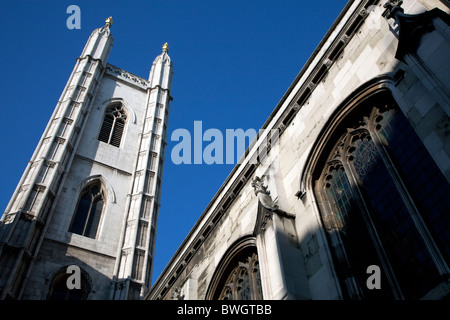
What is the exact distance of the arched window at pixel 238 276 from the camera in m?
9.36

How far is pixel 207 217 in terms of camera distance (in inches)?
497

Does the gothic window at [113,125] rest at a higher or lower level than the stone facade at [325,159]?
higher

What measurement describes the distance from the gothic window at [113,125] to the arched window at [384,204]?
78.7 feet

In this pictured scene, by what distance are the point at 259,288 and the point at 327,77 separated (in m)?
5.01

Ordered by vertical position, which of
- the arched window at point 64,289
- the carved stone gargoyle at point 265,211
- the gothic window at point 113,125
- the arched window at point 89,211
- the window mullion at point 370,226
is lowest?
the window mullion at point 370,226

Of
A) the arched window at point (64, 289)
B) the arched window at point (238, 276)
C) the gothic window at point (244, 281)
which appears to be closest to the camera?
the gothic window at point (244, 281)

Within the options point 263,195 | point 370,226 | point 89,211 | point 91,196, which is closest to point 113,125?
point 91,196

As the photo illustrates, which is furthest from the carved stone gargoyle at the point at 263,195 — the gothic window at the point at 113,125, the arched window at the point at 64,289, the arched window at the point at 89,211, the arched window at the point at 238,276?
the gothic window at the point at 113,125

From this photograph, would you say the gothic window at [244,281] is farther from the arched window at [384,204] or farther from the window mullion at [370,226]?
the window mullion at [370,226]

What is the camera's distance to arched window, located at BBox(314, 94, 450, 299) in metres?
5.67

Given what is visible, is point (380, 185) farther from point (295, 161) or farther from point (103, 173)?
point (103, 173)

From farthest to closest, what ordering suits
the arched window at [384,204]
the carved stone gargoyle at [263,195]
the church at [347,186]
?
the carved stone gargoyle at [263,195]
the church at [347,186]
the arched window at [384,204]

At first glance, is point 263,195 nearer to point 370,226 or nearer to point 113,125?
point 370,226
